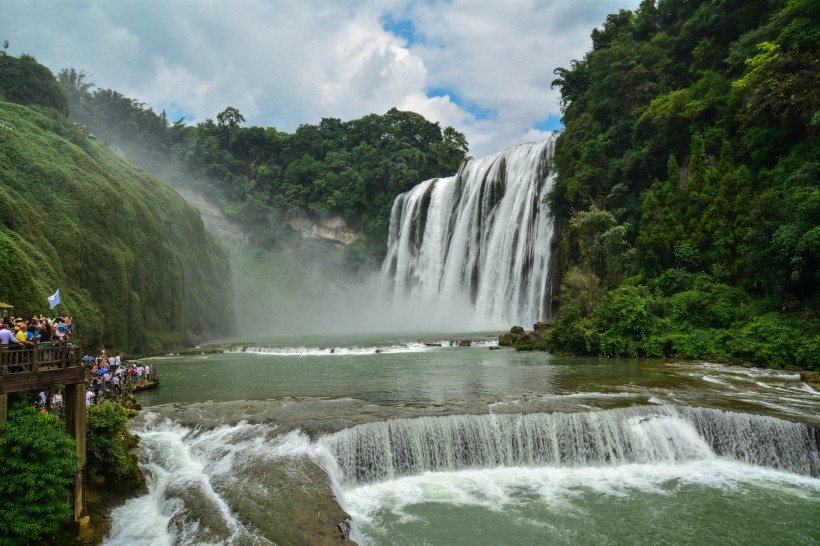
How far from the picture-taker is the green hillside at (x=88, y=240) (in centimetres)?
2238

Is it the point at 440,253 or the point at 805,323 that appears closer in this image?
the point at 805,323

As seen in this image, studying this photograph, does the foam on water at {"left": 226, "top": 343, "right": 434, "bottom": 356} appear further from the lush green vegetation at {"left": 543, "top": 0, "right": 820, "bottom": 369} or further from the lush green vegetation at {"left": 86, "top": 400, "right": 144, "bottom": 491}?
the lush green vegetation at {"left": 86, "top": 400, "right": 144, "bottom": 491}

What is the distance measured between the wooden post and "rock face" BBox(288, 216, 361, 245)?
6770 cm

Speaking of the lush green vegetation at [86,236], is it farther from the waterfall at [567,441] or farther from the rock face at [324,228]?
the rock face at [324,228]

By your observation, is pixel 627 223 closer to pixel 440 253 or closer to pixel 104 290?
pixel 440 253

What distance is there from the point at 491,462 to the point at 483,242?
36.7m

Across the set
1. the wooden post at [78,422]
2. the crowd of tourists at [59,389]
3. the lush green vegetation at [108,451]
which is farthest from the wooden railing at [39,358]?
the lush green vegetation at [108,451]

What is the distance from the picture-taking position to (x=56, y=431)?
841 centimetres

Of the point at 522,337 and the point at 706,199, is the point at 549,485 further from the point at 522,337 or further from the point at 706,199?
the point at 706,199

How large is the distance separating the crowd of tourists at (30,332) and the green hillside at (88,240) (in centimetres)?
820

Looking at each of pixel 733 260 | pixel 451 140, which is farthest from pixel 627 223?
pixel 451 140

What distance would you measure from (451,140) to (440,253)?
33582mm

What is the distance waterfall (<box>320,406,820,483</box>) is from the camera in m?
12.1

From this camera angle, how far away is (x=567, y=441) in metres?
12.9
